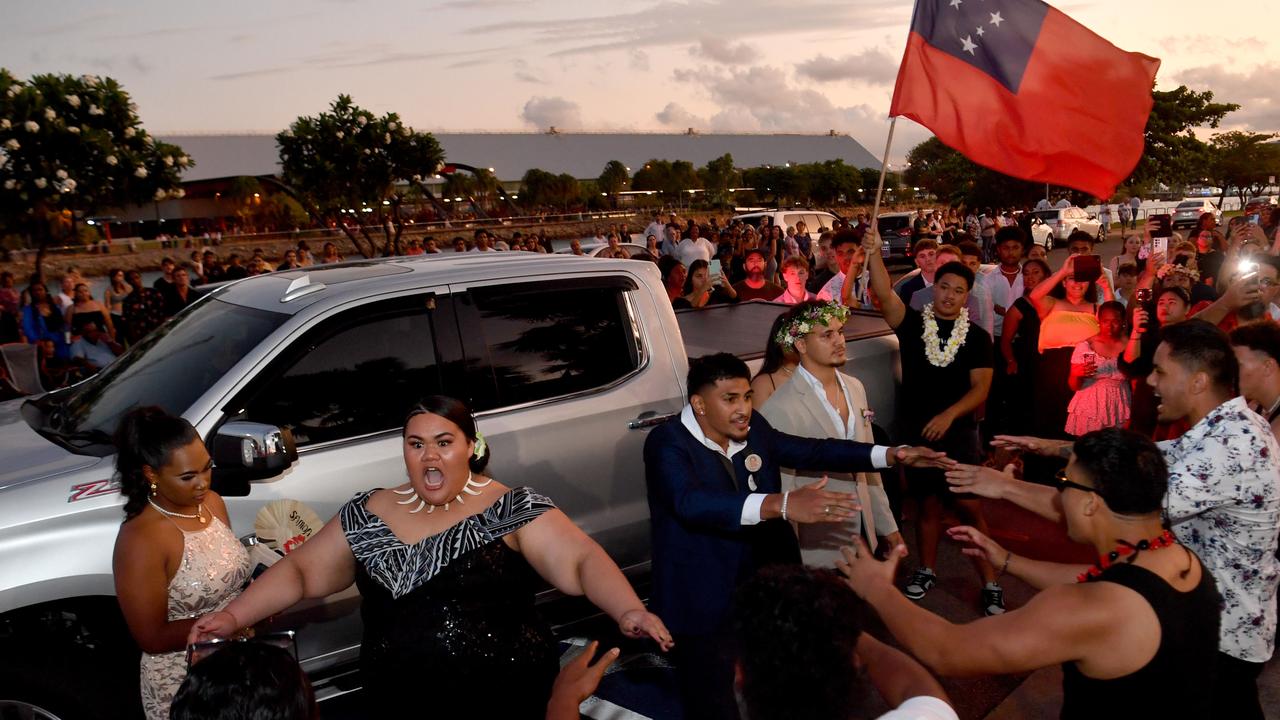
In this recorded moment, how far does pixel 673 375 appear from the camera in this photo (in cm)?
461

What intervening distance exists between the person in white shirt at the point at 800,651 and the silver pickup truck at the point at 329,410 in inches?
83.8

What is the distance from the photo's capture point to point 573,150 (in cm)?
10262

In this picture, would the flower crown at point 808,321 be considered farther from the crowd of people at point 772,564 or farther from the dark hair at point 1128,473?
the dark hair at point 1128,473

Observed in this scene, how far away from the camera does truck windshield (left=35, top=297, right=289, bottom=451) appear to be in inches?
142

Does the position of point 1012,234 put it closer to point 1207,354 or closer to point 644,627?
point 1207,354

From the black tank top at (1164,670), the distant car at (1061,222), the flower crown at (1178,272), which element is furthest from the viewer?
the distant car at (1061,222)

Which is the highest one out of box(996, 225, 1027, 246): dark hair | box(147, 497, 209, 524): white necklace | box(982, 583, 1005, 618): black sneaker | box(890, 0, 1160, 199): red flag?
box(890, 0, 1160, 199): red flag

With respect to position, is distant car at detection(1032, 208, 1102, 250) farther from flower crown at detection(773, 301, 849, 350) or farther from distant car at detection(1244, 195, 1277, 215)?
flower crown at detection(773, 301, 849, 350)

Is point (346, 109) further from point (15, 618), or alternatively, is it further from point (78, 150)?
point (15, 618)

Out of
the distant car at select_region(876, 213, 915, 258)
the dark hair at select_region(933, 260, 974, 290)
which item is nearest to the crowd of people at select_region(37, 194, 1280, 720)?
the dark hair at select_region(933, 260, 974, 290)

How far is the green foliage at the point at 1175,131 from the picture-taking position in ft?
133

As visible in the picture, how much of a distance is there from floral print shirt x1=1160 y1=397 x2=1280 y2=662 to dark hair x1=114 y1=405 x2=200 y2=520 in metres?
3.35

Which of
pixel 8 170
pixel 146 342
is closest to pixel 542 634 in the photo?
pixel 146 342

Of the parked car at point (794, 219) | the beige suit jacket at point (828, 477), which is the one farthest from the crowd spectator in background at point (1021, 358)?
the parked car at point (794, 219)
